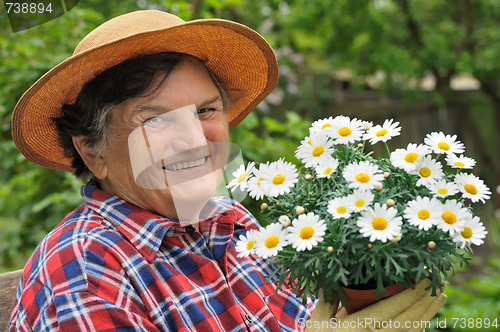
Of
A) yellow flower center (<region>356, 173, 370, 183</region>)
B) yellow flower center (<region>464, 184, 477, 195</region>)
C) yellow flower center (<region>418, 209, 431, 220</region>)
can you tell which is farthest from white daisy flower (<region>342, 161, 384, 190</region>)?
yellow flower center (<region>464, 184, 477, 195</region>)

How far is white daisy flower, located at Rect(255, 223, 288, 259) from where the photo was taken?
2.93 feet

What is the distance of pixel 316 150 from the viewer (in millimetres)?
1043

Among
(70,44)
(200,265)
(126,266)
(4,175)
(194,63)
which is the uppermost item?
(194,63)

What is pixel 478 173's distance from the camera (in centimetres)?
825

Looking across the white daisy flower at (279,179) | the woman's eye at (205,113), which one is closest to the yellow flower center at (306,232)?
the white daisy flower at (279,179)

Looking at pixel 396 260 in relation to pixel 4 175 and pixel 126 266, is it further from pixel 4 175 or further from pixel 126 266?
pixel 4 175

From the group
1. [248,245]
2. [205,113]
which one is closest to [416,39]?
[205,113]

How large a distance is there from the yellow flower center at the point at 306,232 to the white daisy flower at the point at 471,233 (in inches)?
11.7

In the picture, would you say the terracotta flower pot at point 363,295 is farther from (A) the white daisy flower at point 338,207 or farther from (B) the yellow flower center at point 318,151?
(B) the yellow flower center at point 318,151

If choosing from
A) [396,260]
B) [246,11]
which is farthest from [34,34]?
[246,11]

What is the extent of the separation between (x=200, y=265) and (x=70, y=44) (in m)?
2.19

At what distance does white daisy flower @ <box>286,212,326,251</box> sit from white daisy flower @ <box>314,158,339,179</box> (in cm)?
11

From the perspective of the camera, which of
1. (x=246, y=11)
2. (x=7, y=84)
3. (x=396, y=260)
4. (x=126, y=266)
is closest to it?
(x=396, y=260)

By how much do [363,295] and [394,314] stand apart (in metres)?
0.10
